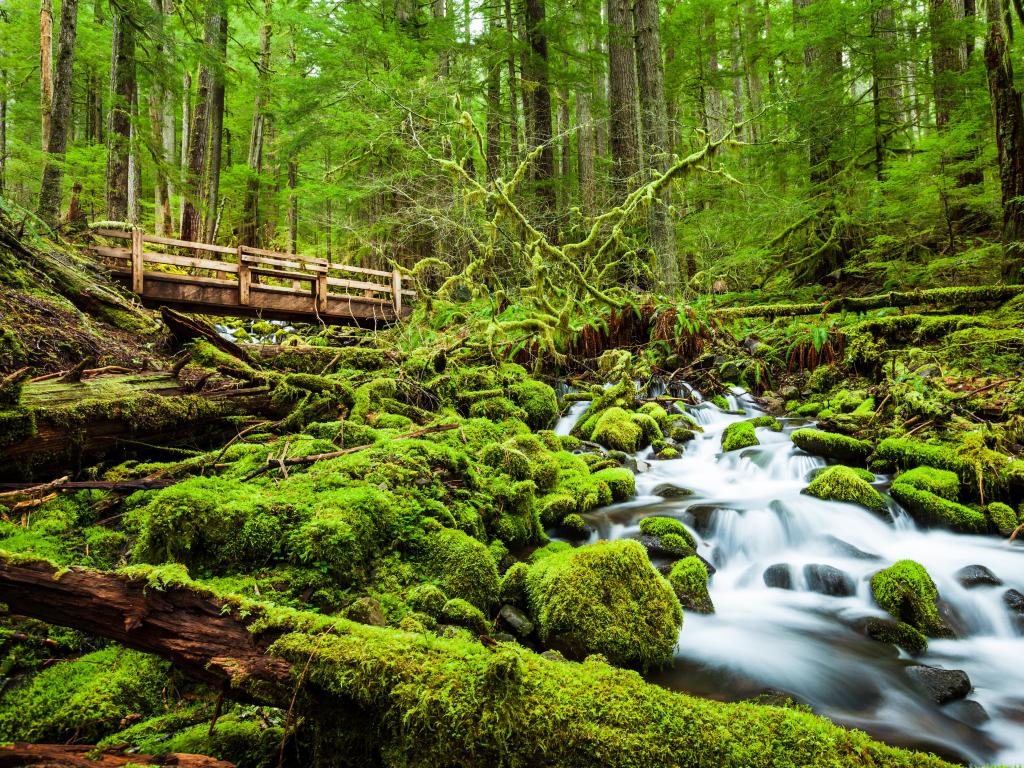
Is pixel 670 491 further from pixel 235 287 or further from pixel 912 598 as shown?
pixel 235 287

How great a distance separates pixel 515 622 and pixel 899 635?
255cm

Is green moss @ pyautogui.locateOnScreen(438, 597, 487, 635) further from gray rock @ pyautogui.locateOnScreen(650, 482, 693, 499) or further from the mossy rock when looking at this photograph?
the mossy rock

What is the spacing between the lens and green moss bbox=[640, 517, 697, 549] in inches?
171

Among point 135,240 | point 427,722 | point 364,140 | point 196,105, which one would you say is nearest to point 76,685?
point 427,722

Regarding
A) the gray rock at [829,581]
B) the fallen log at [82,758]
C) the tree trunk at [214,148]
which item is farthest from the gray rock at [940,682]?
the tree trunk at [214,148]

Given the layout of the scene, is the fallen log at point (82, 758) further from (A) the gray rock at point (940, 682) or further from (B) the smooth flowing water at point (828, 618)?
(A) the gray rock at point (940, 682)

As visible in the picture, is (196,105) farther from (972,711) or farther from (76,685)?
(972,711)

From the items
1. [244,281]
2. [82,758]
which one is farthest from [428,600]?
[244,281]

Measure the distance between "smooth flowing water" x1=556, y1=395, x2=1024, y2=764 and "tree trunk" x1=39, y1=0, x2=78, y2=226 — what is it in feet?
38.2

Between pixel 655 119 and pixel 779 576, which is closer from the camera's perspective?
pixel 779 576

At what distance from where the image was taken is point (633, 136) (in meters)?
11.2

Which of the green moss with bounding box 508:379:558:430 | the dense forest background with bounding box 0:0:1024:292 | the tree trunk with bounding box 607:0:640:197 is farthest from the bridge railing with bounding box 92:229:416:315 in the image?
the tree trunk with bounding box 607:0:640:197

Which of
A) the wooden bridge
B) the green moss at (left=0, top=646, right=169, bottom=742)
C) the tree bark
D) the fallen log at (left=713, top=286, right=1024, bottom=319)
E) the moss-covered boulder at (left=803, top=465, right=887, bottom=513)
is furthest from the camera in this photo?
the tree bark

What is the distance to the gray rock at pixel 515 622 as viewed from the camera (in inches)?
120
